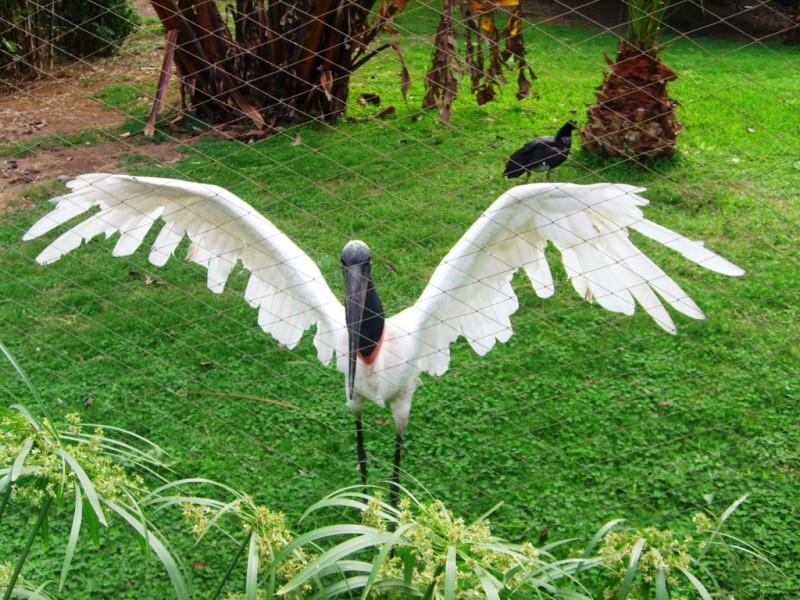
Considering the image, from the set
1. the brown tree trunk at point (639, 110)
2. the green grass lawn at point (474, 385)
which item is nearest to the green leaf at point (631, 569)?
the green grass lawn at point (474, 385)

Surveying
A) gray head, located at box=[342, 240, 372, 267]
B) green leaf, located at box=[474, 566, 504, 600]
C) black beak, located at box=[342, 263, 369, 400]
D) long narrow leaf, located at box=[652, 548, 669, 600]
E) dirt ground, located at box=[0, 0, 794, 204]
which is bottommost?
dirt ground, located at box=[0, 0, 794, 204]

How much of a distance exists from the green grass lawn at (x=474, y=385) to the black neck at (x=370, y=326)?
475mm

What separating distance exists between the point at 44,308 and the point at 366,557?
261 cm

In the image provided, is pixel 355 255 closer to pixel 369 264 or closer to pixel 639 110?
pixel 369 264

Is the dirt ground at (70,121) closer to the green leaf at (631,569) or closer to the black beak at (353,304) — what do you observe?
the black beak at (353,304)

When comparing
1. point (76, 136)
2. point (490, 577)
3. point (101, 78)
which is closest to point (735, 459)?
point (490, 577)

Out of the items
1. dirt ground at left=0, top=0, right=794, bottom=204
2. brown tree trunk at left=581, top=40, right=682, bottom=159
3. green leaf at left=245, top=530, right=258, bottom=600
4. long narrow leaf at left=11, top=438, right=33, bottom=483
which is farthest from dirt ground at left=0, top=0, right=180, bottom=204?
green leaf at left=245, top=530, right=258, bottom=600

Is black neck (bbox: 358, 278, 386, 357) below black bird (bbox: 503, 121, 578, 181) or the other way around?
the other way around

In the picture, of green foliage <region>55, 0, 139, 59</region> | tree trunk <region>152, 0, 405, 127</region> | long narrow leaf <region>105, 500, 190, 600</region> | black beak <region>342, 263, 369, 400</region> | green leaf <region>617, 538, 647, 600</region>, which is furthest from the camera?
green foliage <region>55, 0, 139, 59</region>

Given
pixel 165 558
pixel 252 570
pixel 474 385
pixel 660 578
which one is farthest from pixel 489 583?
pixel 474 385

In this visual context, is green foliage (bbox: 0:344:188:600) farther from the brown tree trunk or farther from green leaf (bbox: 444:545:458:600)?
the brown tree trunk

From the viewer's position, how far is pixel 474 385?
3887 mm

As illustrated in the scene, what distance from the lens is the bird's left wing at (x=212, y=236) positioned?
3068 millimetres

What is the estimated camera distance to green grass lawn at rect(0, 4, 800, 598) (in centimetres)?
312
